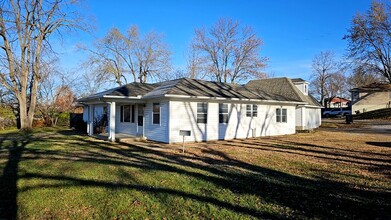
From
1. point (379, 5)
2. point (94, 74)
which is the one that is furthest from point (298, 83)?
point (94, 74)

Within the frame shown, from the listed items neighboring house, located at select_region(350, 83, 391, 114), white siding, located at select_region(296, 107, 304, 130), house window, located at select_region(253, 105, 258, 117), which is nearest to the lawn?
house window, located at select_region(253, 105, 258, 117)

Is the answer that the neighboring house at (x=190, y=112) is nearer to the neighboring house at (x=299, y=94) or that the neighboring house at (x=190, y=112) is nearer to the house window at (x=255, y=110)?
the house window at (x=255, y=110)

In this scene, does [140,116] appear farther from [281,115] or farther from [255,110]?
[281,115]

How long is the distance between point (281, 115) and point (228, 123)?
597 centimetres

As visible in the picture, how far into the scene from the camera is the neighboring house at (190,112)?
14703 millimetres

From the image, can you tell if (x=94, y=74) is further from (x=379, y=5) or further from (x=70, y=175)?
(x=379, y=5)

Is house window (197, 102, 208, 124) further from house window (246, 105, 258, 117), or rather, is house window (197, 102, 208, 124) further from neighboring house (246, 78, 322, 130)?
neighboring house (246, 78, 322, 130)

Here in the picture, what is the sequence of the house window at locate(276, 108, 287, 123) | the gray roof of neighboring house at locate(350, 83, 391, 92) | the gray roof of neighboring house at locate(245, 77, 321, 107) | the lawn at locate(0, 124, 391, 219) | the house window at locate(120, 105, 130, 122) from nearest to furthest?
the lawn at locate(0, 124, 391, 219), the house window at locate(120, 105, 130, 122), the house window at locate(276, 108, 287, 123), the gray roof of neighboring house at locate(245, 77, 321, 107), the gray roof of neighboring house at locate(350, 83, 391, 92)

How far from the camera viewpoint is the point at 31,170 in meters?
7.71

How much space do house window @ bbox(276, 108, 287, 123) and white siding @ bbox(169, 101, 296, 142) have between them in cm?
31

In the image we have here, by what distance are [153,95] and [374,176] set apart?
1074cm

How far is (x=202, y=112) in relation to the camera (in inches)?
619

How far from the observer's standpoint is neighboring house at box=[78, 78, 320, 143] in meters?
14.7

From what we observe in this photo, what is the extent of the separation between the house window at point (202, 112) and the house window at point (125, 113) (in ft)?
17.2
